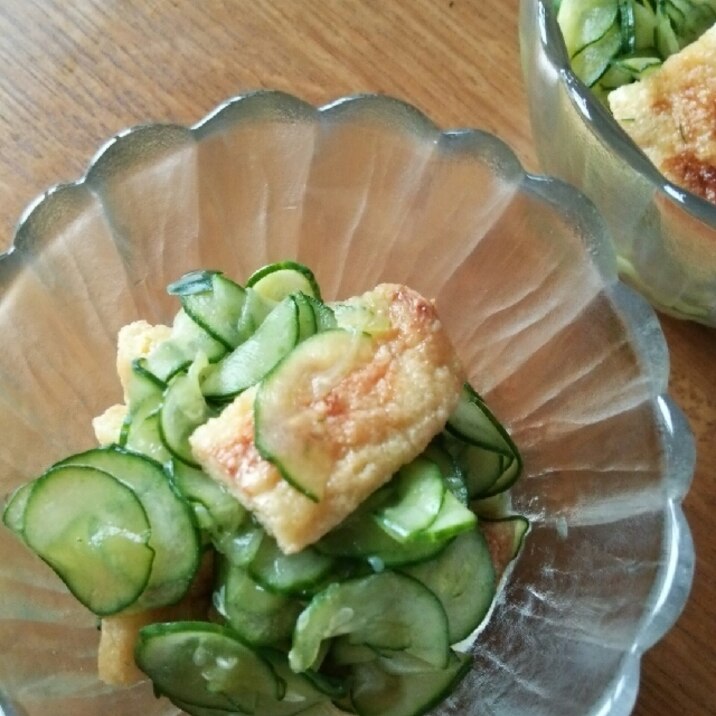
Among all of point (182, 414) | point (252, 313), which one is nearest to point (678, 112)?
point (252, 313)

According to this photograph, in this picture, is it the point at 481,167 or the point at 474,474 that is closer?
the point at 474,474

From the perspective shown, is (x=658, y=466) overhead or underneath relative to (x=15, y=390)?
overhead

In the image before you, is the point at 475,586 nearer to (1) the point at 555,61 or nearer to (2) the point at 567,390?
(2) the point at 567,390

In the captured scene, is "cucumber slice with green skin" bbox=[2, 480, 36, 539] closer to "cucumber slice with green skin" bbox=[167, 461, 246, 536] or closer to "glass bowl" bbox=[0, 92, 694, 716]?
"glass bowl" bbox=[0, 92, 694, 716]

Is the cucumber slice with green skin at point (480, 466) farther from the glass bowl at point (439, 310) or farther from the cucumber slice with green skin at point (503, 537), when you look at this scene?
the glass bowl at point (439, 310)

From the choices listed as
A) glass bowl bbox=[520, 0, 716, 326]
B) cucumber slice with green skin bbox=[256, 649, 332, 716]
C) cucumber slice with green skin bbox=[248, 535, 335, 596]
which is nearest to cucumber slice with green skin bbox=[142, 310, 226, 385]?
cucumber slice with green skin bbox=[248, 535, 335, 596]

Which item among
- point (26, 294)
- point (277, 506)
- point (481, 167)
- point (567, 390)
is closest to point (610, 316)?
point (567, 390)

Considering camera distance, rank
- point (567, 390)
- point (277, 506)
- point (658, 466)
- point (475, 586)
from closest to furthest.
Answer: point (277, 506), point (475, 586), point (658, 466), point (567, 390)
